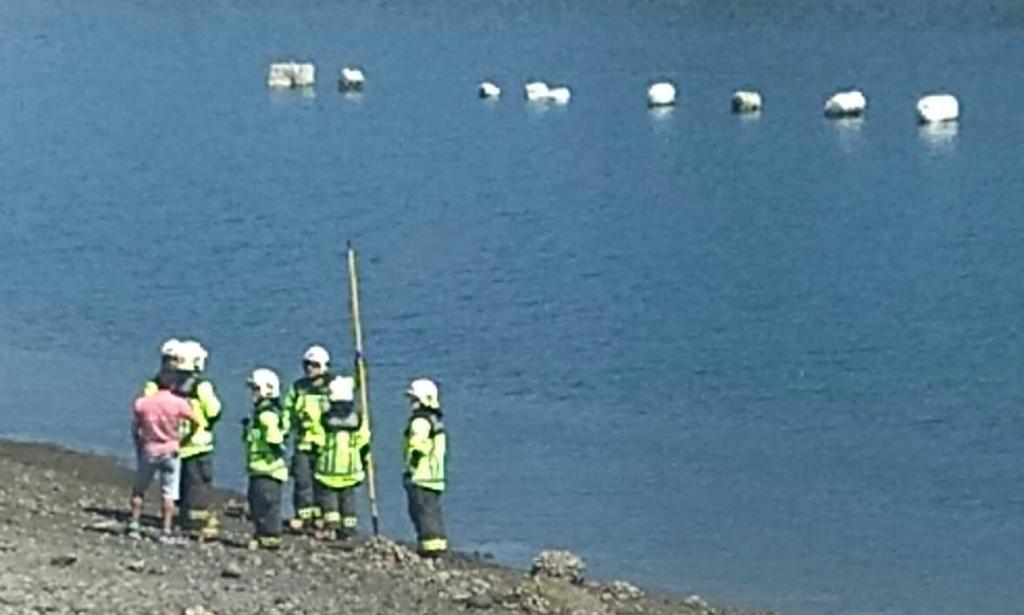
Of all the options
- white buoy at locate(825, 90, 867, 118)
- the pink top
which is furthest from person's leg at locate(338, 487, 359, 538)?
white buoy at locate(825, 90, 867, 118)

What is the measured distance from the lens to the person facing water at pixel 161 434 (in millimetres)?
21984

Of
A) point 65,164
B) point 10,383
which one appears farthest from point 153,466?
point 65,164

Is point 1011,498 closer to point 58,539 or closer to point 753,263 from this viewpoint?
point 58,539

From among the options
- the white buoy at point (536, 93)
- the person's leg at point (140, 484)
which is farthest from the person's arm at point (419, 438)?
the white buoy at point (536, 93)

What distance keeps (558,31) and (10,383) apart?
7084cm

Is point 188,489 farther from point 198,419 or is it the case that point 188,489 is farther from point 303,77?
point 303,77

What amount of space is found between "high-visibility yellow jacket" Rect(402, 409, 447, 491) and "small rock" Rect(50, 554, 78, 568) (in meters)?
3.57

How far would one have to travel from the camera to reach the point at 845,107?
244ft

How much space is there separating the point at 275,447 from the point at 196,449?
68 cm

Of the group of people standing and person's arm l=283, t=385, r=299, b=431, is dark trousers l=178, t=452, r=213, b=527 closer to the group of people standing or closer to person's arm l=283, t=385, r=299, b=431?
the group of people standing

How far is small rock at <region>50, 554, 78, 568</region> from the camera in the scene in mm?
19703

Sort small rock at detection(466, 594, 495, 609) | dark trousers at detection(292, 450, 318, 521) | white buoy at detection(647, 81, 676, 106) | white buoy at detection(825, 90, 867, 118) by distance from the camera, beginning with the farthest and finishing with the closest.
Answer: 1. white buoy at detection(647, 81, 676, 106)
2. white buoy at detection(825, 90, 867, 118)
3. dark trousers at detection(292, 450, 318, 521)
4. small rock at detection(466, 594, 495, 609)

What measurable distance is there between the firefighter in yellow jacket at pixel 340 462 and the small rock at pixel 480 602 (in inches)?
111

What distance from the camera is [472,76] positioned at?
8631 cm
